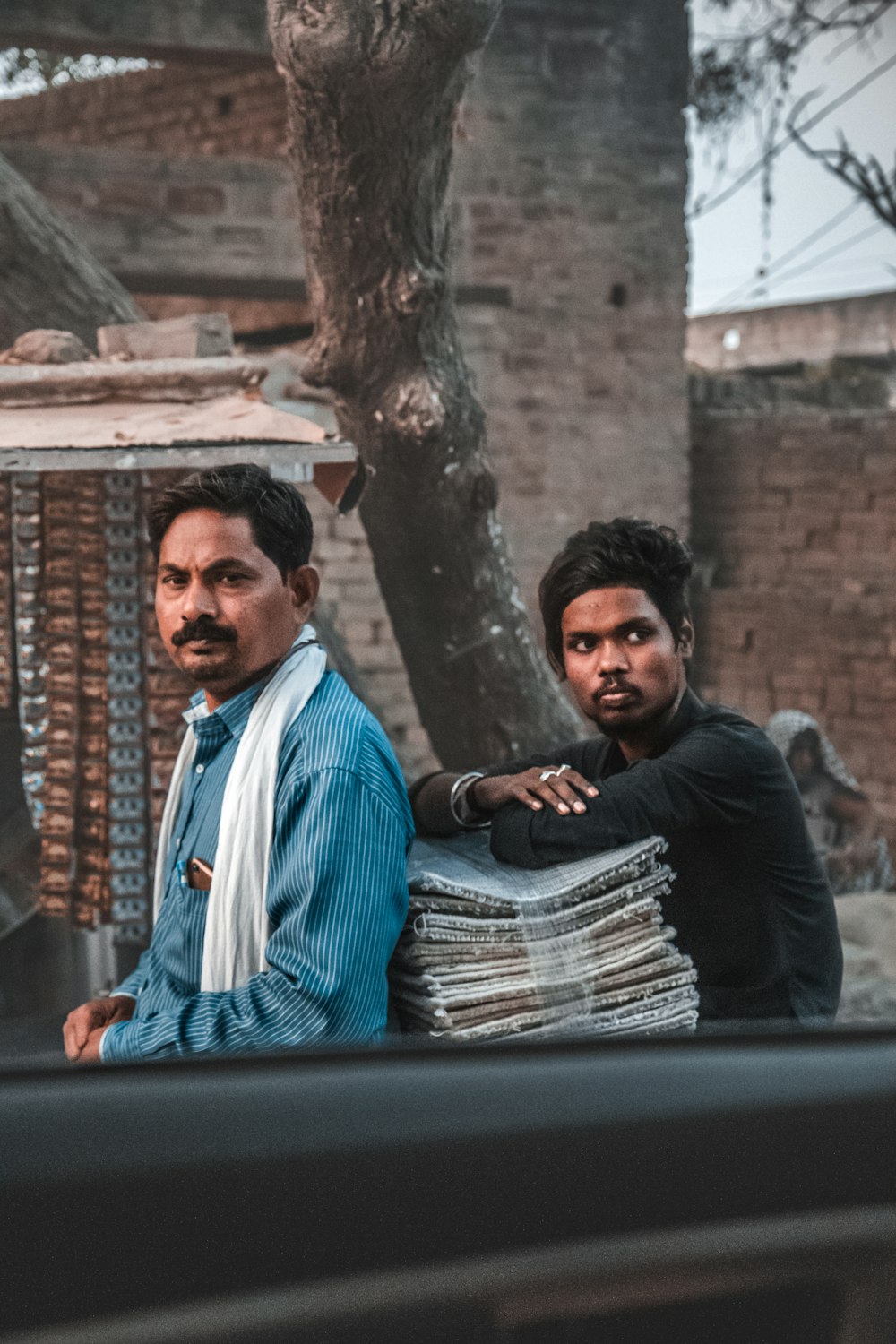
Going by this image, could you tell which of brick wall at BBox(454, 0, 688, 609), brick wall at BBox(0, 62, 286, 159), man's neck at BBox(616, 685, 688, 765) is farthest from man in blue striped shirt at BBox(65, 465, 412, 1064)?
brick wall at BBox(454, 0, 688, 609)

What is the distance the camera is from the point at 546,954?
1.71 metres

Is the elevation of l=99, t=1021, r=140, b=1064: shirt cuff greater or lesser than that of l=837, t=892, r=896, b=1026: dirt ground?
greater

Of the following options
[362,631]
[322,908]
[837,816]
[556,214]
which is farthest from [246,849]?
[837,816]

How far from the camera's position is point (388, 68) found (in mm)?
3740

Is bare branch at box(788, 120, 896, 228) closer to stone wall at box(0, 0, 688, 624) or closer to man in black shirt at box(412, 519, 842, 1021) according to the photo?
stone wall at box(0, 0, 688, 624)

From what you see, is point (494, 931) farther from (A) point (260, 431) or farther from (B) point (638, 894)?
(A) point (260, 431)

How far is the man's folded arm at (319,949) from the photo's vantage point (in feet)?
5.02

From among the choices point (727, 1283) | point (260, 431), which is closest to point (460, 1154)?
point (727, 1283)

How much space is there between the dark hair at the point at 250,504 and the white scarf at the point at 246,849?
0.19m

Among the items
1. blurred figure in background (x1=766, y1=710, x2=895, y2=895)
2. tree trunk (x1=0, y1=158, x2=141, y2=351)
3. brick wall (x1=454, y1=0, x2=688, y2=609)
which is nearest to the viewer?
tree trunk (x1=0, y1=158, x2=141, y2=351)

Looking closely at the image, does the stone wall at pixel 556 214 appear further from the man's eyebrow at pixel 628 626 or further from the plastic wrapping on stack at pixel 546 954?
the plastic wrapping on stack at pixel 546 954

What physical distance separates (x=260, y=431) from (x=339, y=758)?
1974 millimetres

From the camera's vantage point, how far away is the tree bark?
12.2 feet

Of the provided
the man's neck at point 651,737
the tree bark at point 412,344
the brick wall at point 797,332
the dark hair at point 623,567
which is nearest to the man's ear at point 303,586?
the dark hair at point 623,567
